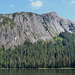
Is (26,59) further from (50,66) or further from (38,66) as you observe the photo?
(50,66)

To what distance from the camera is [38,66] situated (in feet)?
589

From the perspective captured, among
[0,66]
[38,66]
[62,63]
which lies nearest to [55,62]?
[62,63]

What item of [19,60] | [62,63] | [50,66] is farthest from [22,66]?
[62,63]

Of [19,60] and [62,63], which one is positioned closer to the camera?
[62,63]

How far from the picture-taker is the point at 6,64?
192m

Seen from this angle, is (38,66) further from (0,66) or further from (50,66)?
(0,66)

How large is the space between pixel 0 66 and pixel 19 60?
2803cm

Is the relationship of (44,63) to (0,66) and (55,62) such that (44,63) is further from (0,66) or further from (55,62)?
(0,66)

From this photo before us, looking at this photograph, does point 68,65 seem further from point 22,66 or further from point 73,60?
point 22,66

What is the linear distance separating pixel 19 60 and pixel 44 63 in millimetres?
37226

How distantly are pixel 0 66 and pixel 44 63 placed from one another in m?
63.1

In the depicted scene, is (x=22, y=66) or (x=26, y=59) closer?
(x=22, y=66)

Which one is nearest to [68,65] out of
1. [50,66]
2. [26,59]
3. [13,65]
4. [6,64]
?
[50,66]

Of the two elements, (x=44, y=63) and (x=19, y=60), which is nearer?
(x=44, y=63)
